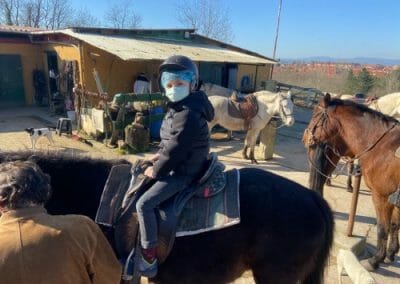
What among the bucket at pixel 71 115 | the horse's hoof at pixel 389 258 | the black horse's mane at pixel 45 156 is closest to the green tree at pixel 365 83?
the bucket at pixel 71 115

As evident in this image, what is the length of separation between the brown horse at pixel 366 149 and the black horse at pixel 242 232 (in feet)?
5.76

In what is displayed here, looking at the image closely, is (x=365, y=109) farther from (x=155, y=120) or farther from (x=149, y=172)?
(x=155, y=120)

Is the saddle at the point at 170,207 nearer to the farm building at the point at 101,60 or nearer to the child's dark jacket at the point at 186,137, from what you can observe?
the child's dark jacket at the point at 186,137

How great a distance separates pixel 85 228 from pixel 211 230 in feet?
3.48

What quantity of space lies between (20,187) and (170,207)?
3.72ft

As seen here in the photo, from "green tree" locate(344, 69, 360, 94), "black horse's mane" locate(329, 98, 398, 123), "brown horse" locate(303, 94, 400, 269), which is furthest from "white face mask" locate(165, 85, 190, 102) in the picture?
"green tree" locate(344, 69, 360, 94)

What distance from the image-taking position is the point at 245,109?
8969mm

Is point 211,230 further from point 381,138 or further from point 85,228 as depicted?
point 381,138

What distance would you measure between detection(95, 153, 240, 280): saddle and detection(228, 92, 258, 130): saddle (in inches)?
266

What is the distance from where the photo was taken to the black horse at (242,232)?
7.41ft

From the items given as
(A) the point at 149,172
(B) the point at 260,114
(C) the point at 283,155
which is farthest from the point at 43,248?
(C) the point at 283,155

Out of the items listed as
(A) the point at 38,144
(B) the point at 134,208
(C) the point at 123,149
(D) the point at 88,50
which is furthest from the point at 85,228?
(D) the point at 88,50

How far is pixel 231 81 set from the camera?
1555 cm

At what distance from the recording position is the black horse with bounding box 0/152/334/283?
226 cm
